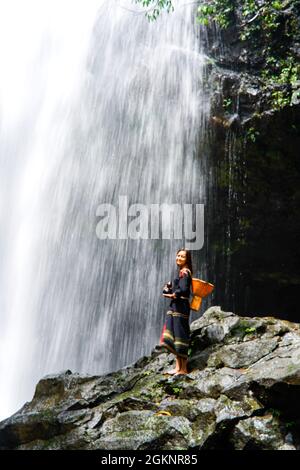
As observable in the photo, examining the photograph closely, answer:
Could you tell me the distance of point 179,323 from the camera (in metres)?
6.04

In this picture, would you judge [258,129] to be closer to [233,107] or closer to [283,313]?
[233,107]

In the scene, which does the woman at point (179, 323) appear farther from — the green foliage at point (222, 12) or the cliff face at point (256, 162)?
the green foliage at point (222, 12)

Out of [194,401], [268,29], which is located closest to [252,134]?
[268,29]

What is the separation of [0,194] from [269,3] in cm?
1193

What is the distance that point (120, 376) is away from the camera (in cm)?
714

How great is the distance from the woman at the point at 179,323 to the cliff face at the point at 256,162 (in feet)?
24.4

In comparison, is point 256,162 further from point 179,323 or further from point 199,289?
point 179,323

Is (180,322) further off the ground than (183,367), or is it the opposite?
(180,322)

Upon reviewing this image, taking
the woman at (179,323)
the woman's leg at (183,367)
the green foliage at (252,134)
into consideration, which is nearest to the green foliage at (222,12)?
the green foliage at (252,134)

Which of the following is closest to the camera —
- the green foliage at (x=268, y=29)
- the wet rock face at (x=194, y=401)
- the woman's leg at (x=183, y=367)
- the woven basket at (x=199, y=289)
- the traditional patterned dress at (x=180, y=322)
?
the wet rock face at (x=194, y=401)

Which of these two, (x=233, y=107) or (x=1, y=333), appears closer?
(x=233, y=107)

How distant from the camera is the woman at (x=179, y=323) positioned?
6.03m

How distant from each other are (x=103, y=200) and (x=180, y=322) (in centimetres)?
909
